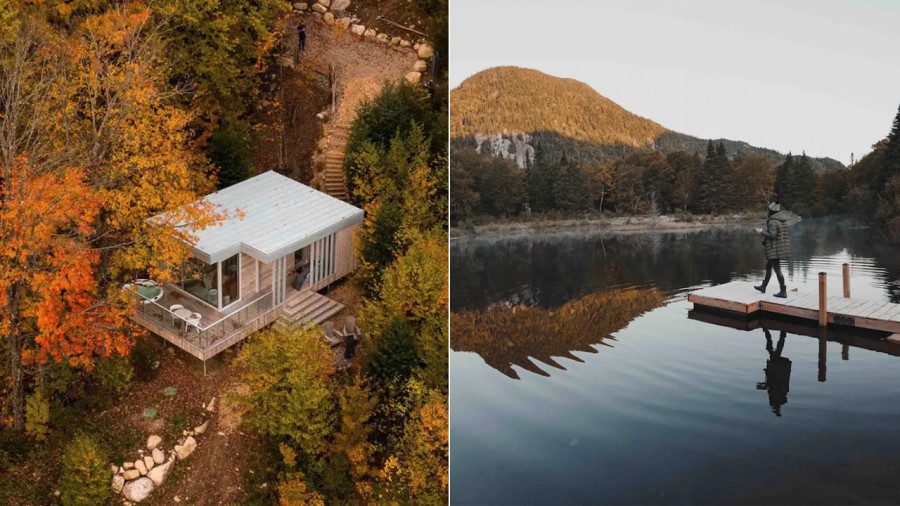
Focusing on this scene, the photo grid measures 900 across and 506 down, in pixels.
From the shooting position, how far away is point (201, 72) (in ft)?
49.9

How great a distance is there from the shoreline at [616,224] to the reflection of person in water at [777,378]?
196cm

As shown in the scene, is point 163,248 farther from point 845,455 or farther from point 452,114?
point 845,455

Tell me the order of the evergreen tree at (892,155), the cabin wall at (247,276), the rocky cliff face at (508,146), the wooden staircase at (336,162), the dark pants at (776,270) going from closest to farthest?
the dark pants at (776,270)
the evergreen tree at (892,155)
the rocky cliff face at (508,146)
the cabin wall at (247,276)
the wooden staircase at (336,162)

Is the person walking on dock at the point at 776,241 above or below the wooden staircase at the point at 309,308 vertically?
above

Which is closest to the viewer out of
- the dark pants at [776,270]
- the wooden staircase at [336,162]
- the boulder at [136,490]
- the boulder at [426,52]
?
the dark pants at [776,270]

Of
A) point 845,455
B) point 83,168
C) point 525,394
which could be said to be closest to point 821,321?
point 845,455

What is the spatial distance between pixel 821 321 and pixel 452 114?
593cm

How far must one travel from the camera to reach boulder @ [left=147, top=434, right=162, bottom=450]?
12.3m

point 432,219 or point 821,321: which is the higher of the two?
point 432,219

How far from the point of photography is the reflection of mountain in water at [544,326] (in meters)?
9.16

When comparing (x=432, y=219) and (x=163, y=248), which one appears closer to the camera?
(x=163, y=248)

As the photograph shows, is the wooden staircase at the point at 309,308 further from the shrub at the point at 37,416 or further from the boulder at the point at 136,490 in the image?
the shrub at the point at 37,416

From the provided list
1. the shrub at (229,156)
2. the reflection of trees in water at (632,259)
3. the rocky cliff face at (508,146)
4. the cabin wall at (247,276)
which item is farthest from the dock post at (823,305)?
the shrub at (229,156)

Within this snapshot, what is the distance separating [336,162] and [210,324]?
466 cm
